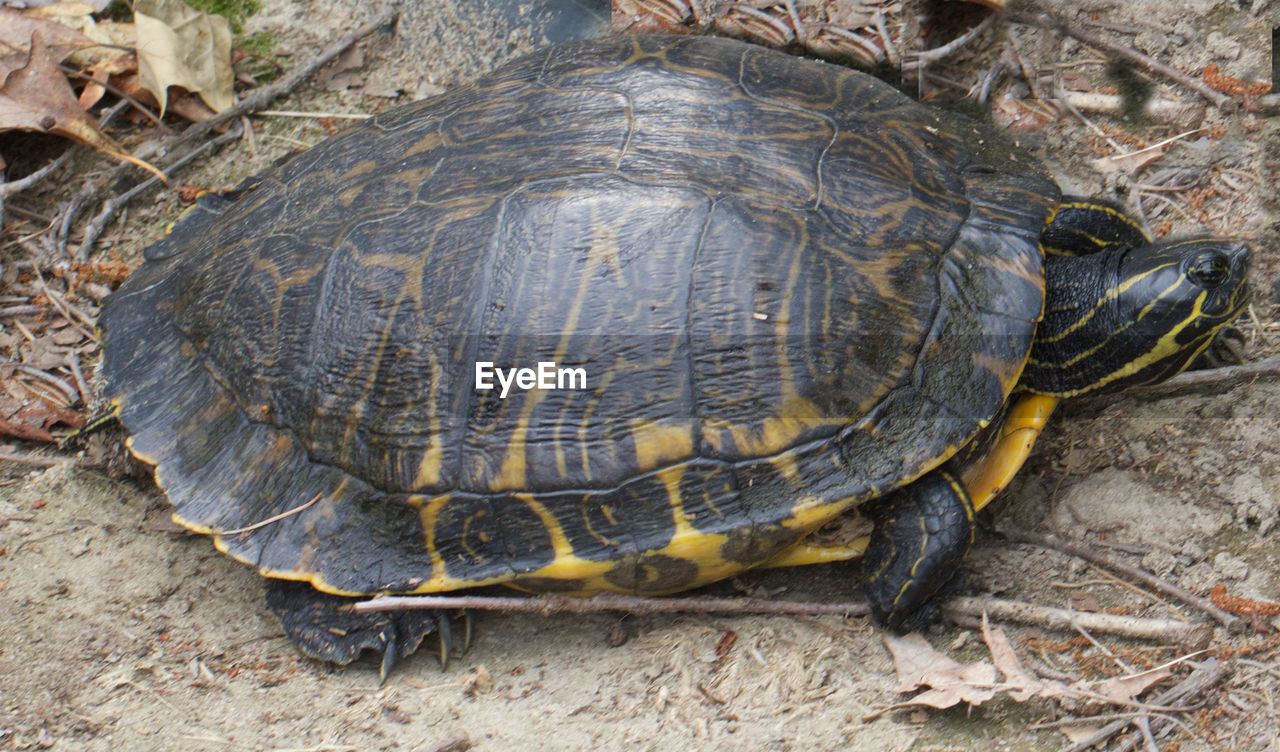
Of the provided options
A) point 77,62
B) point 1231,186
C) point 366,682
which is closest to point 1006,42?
point 1231,186

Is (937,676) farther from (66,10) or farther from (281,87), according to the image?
(66,10)

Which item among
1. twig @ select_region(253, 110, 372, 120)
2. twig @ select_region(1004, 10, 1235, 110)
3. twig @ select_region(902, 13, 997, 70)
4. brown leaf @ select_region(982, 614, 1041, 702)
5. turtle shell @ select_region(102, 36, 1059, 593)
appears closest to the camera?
brown leaf @ select_region(982, 614, 1041, 702)

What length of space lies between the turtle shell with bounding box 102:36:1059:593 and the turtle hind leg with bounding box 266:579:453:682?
0.19 m

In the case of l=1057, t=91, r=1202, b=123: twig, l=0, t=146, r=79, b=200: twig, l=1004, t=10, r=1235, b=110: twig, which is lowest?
Answer: l=0, t=146, r=79, b=200: twig

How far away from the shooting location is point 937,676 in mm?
3346

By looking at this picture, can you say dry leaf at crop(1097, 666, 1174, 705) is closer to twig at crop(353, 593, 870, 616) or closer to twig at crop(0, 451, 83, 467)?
twig at crop(353, 593, 870, 616)

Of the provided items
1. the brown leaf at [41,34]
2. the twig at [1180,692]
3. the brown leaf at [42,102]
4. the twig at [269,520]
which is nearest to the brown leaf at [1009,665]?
the twig at [1180,692]

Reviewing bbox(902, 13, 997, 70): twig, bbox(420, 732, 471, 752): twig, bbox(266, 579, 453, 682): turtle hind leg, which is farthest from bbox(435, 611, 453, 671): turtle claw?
bbox(902, 13, 997, 70): twig

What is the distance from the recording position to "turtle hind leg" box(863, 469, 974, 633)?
11.5ft

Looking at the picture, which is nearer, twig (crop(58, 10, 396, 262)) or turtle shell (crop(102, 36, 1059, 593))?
turtle shell (crop(102, 36, 1059, 593))

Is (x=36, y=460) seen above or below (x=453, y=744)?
below

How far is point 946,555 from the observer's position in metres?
3.50

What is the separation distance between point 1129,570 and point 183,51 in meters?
5.53

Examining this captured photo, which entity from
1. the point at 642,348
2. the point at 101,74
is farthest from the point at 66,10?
the point at 642,348
